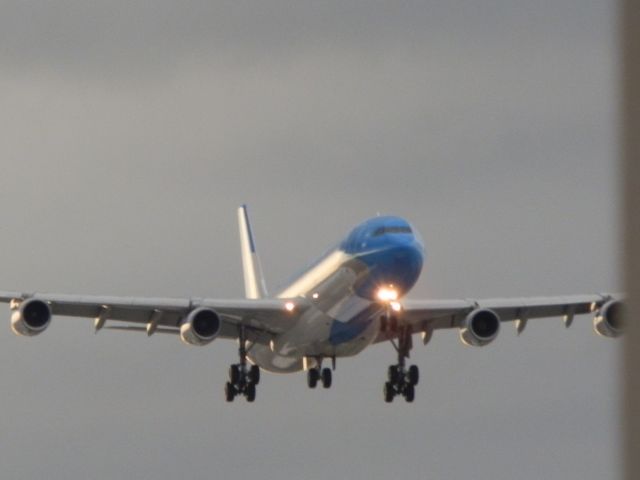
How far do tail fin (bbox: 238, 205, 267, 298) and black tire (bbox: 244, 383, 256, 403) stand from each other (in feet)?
64.2

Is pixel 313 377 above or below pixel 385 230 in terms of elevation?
below

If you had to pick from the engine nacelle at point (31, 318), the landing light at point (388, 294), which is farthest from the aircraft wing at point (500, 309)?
the engine nacelle at point (31, 318)

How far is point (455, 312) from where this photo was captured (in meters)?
57.0

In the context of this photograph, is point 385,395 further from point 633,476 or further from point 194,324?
point 633,476

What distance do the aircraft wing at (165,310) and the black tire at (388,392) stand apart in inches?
180

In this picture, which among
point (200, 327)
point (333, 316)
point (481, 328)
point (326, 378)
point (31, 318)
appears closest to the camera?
point (333, 316)

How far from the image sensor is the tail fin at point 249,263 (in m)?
80.2

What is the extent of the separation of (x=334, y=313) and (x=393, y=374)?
5736mm

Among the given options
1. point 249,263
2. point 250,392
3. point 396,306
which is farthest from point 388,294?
point 249,263

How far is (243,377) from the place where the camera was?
57375 millimetres

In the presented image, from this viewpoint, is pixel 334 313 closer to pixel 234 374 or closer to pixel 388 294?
pixel 388 294

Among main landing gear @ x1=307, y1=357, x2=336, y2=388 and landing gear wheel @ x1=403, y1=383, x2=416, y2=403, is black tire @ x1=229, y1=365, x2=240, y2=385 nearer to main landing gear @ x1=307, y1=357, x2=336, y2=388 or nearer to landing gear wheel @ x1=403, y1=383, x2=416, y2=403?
main landing gear @ x1=307, y1=357, x2=336, y2=388

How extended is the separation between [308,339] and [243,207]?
41702 millimetres

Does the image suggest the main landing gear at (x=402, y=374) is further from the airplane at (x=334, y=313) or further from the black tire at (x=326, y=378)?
the black tire at (x=326, y=378)
